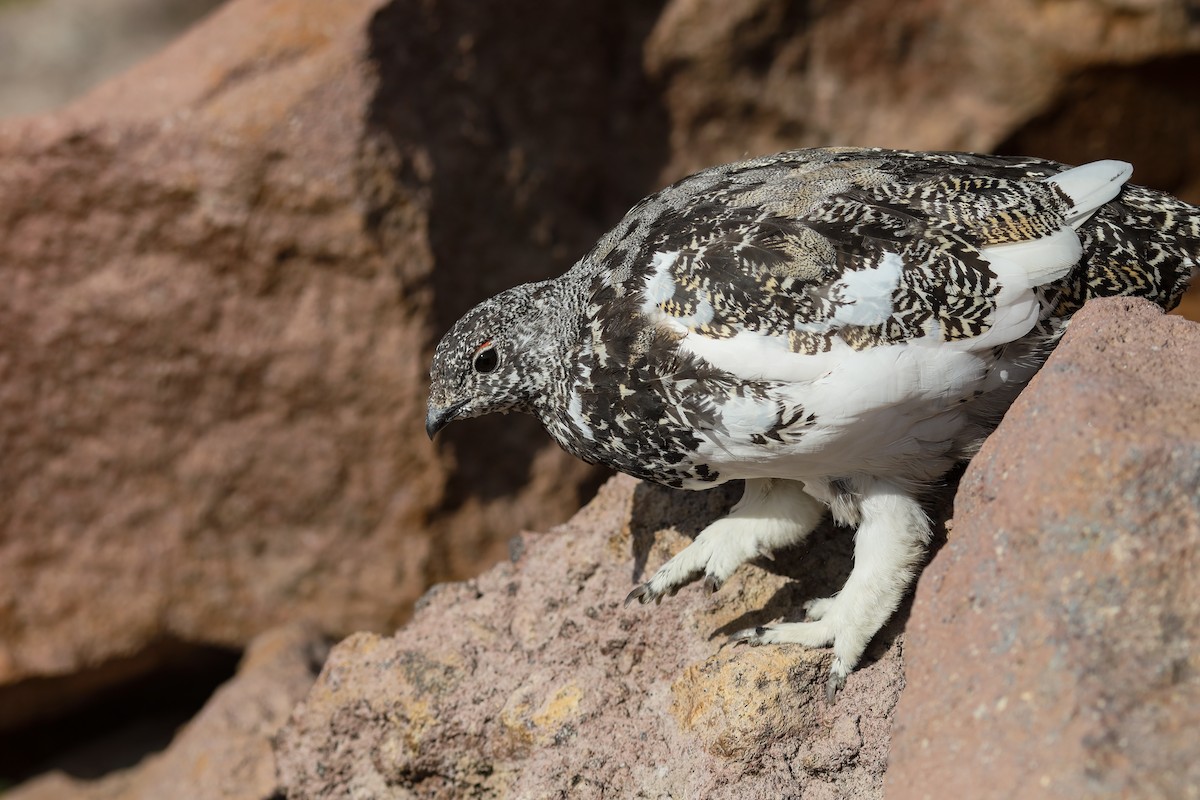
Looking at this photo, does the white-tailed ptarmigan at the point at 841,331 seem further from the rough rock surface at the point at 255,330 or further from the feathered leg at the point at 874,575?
the rough rock surface at the point at 255,330

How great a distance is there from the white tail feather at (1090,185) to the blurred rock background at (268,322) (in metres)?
3.43

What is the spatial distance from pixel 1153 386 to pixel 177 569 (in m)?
5.04

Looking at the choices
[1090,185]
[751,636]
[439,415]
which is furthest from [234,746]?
[1090,185]

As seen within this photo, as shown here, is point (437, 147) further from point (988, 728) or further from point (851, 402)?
point (988, 728)

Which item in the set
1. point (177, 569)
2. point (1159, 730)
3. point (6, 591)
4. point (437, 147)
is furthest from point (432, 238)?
point (1159, 730)

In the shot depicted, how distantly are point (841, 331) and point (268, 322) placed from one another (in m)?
3.68

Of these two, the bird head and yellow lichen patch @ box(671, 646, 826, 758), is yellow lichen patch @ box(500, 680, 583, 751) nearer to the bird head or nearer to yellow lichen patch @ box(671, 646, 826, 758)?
yellow lichen patch @ box(671, 646, 826, 758)

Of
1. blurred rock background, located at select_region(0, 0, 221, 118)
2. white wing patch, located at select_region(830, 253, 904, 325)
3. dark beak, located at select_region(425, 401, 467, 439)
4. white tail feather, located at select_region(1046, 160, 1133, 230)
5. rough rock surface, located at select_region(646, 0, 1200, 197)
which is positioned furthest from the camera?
blurred rock background, located at select_region(0, 0, 221, 118)

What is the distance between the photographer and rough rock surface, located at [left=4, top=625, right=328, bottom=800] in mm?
4629

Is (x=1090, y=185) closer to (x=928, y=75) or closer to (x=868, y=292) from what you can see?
(x=868, y=292)

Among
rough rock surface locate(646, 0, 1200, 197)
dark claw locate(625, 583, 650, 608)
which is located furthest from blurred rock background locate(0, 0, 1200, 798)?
dark claw locate(625, 583, 650, 608)

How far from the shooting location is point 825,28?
7.22m

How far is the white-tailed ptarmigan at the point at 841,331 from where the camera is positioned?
10.2 feet

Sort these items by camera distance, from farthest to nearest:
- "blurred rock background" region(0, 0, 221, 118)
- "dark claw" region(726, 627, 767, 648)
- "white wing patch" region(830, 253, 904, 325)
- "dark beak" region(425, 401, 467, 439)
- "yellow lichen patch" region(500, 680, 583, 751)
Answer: "blurred rock background" region(0, 0, 221, 118) → "dark beak" region(425, 401, 467, 439) → "yellow lichen patch" region(500, 680, 583, 751) → "dark claw" region(726, 627, 767, 648) → "white wing patch" region(830, 253, 904, 325)
